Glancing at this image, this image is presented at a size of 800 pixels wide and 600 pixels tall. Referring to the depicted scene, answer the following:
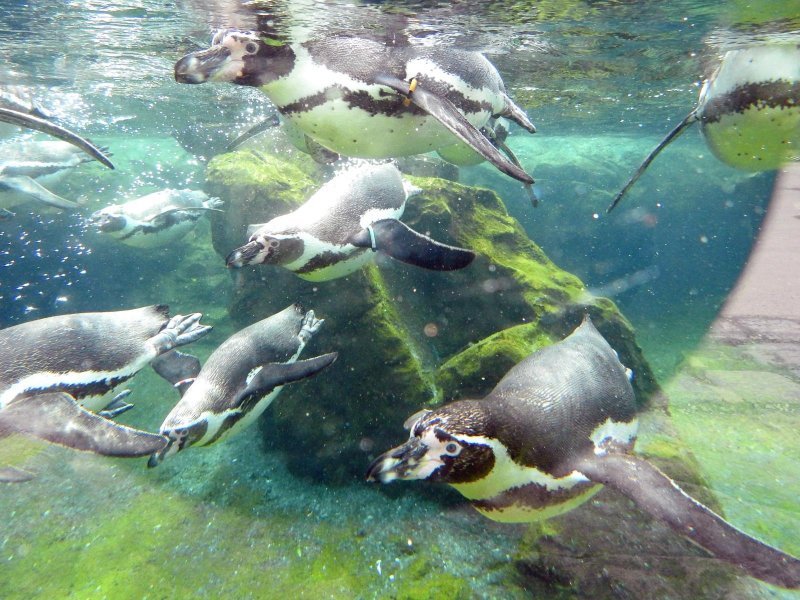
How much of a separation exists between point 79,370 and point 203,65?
244cm

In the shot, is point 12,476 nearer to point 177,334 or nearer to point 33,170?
point 177,334

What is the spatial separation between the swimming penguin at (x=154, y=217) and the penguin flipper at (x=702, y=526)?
7.97m

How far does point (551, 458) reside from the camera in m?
2.47

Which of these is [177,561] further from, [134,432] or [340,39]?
[340,39]

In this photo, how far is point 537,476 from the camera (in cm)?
248

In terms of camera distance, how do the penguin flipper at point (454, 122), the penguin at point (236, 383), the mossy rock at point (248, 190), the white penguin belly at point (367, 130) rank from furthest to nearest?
the mossy rock at point (248, 190)
the penguin at point (236, 383)
the white penguin belly at point (367, 130)
the penguin flipper at point (454, 122)

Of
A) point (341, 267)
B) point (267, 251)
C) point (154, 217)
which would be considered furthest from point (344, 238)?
point (154, 217)

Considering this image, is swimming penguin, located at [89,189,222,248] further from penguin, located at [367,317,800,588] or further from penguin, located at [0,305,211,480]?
penguin, located at [367,317,800,588]

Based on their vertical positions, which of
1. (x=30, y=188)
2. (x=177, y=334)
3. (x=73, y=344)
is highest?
(x=73, y=344)

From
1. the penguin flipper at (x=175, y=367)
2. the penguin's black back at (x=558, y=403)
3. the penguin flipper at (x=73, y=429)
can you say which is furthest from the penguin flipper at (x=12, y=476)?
the penguin's black back at (x=558, y=403)

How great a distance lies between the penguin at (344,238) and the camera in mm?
3039

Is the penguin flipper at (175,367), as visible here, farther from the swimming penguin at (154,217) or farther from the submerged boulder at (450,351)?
the swimming penguin at (154,217)

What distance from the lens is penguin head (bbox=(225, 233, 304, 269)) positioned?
304 centimetres

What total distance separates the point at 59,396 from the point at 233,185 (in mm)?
4459
